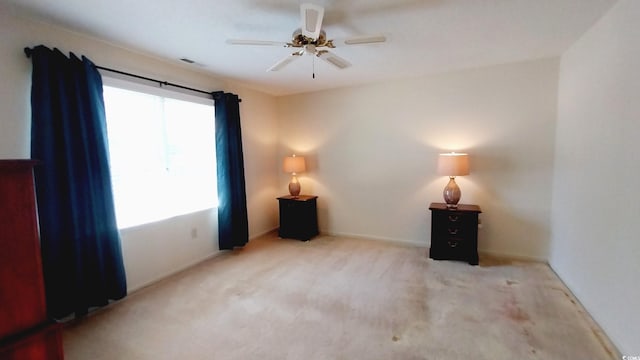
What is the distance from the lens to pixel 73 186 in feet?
7.71

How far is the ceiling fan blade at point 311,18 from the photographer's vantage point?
1729 millimetres

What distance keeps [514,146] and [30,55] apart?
4748 millimetres

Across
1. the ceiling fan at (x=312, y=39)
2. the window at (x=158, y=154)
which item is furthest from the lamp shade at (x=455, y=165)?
the window at (x=158, y=154)

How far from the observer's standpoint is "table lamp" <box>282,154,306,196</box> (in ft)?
15.0

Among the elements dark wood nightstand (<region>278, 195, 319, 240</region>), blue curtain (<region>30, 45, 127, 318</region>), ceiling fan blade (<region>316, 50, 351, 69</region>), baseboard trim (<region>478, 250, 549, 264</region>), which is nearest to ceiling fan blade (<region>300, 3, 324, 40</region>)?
ceiling fan blade (<region>316, 50, 351, 69</region>)

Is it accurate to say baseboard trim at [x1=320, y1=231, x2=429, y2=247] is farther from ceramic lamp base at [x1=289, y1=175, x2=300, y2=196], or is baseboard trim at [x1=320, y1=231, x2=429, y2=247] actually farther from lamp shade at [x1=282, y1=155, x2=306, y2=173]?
lamp shade at [x1=282, y1=155, x2=306, y2=173]

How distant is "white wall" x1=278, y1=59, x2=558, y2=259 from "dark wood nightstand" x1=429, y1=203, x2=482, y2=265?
41 centimetres

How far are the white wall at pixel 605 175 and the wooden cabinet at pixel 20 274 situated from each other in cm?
303

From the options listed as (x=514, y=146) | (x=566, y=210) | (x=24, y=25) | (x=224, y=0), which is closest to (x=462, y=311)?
(x=566, y=210)

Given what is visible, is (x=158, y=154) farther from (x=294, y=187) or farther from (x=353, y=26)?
(x=353, y=26)

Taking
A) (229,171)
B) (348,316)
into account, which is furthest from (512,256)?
(229,171)

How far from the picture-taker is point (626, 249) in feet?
6.22

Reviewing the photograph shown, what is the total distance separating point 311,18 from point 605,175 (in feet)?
7.93

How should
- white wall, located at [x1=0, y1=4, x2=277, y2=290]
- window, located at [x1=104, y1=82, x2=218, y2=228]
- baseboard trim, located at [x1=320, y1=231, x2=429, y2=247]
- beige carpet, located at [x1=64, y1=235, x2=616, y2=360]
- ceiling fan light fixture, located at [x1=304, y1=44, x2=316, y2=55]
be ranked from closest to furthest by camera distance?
beige carpet, located at [x1=64, y1=235, x2=616, y2=360]
white wall, located at [x1=0, y1=4, x2=277, y2=290]
ceiling fan light fixture, located at [x1=304, y1=44, x2=316, y2=55]
window, located at [x1=104, y1=82, x2=218, y2=228]
baseboard trim, located at [x1=320, y1=231, x2=429, y2=247]
